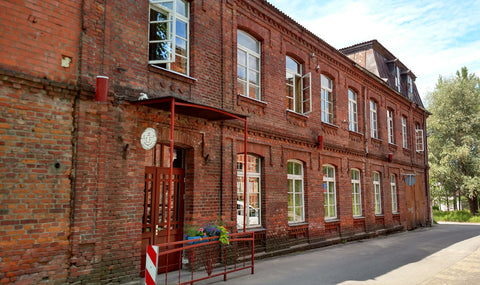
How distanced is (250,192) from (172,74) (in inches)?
162

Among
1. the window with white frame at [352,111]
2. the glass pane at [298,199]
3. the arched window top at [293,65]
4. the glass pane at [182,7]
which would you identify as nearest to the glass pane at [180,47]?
the glass pane at [182,7]

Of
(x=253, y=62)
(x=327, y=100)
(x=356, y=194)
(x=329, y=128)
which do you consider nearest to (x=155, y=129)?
(x=253, y=62)

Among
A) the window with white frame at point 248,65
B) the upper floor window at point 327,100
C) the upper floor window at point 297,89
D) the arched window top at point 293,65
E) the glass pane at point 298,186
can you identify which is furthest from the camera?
the upper floor window at point 327,100

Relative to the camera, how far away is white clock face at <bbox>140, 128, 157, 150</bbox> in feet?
23.1

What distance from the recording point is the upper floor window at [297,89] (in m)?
12.3

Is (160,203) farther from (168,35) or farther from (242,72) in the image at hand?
(242,72)

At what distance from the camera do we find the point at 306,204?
40.1 feet

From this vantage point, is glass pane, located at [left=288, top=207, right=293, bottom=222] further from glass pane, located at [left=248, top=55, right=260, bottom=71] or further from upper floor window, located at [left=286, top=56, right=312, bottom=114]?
glass pane, located at [left=248, top=55, right=260, bottom=71]

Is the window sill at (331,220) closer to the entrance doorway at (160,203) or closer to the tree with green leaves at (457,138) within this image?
the entrance doorway at (160,203)

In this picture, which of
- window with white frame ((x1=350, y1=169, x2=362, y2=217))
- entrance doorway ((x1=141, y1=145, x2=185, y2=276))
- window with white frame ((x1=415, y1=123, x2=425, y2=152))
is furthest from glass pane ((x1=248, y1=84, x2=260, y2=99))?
window with white frame ((x1=415, y1=123, x2=425, y2=152))

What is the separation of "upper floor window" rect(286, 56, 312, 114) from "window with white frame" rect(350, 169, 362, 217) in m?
4.73

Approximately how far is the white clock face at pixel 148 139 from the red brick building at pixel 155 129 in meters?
0.21

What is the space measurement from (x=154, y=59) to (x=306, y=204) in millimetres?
7207

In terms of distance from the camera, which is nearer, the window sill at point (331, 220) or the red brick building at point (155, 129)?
the red brick building at point (155, 129)
